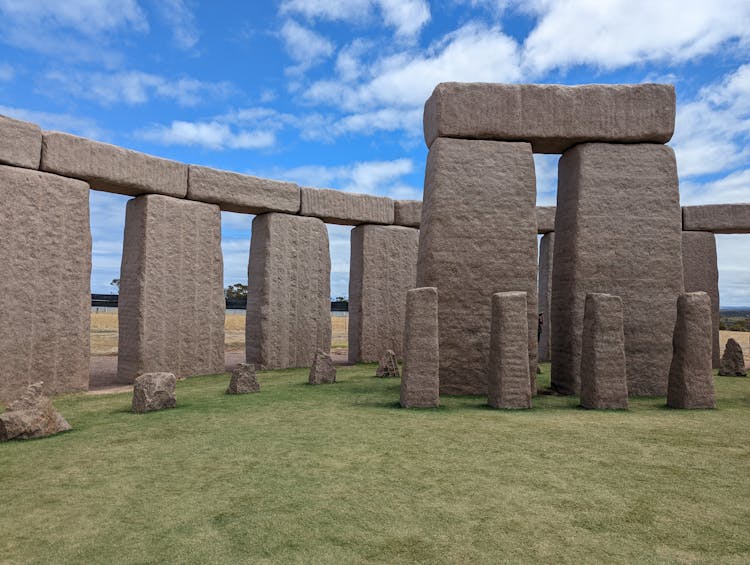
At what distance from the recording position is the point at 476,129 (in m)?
6.45

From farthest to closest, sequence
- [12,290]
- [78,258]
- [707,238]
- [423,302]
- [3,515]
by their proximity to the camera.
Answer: [707,238], [78,258], [12,290], [423,302], [3,515]

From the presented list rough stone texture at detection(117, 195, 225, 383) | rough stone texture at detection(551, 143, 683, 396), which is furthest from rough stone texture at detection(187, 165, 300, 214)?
rough stone texture at detection(551, 143, 683, 396)

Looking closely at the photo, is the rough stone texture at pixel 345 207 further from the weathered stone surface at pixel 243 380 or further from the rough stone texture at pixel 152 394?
the rough stone texture at pixel 152 394

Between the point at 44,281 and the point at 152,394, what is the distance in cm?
245

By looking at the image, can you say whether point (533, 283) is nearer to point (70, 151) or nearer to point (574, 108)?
point (574, 108)

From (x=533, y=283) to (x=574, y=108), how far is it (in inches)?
85.3

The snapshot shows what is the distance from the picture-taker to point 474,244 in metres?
6.33

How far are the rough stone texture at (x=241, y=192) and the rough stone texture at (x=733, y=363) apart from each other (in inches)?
292

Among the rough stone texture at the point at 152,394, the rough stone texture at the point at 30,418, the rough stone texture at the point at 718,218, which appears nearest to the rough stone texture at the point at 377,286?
the rough stone texture at the point at 152,394

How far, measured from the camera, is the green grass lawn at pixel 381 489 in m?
2.26

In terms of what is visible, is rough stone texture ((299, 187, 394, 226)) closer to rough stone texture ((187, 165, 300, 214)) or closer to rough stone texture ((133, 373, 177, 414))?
rough stone texture ((187, 165, 300, 214))

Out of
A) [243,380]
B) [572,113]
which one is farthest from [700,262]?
[243,380]

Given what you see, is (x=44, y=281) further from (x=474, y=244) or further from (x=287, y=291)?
(x=474, y=244)

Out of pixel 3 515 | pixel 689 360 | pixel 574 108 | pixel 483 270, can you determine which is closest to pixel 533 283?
pixel 483 270
